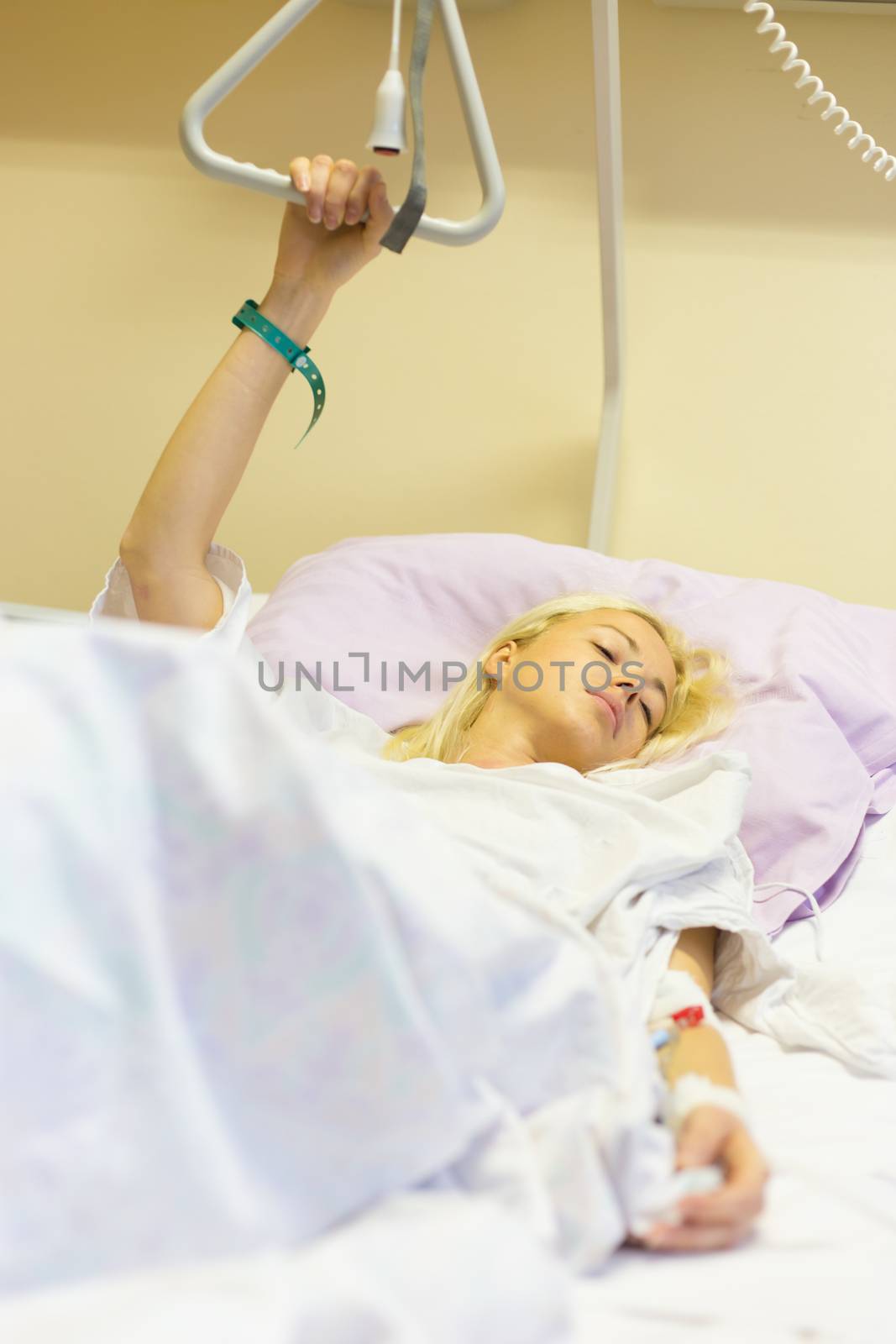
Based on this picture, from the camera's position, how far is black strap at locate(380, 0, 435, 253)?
3.19ft

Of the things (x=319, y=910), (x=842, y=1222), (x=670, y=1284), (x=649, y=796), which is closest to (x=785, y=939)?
(x=649, y=796)

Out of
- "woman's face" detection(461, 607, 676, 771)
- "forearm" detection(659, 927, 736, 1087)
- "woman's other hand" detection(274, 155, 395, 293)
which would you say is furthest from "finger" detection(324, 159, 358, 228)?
"forearm" detection(659, 927, 736, 1087)

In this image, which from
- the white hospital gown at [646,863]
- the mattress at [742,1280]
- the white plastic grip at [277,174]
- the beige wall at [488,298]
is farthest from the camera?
the beige wall at [488,298]

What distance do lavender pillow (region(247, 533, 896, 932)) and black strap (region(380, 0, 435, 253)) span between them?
514 millimetres

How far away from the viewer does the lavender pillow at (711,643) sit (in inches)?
47.4

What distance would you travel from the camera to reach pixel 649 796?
1101 mm

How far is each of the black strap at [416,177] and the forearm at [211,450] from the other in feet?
0.50

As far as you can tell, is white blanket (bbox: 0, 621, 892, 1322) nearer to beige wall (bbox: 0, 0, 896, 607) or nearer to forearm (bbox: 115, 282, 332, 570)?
forearm (bbox: 115, 282, 332, 570)

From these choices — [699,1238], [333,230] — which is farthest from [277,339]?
[699,1238]

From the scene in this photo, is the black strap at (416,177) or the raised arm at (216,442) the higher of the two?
the black strap at (416,177)

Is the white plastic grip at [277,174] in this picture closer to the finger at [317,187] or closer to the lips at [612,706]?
the finger at [317,187]

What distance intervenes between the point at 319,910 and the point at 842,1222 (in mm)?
353

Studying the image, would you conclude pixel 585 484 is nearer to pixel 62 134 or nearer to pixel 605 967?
pixel 62 134

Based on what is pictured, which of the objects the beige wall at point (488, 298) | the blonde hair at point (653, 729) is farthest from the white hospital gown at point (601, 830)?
the beige wall at point (488, 298)
